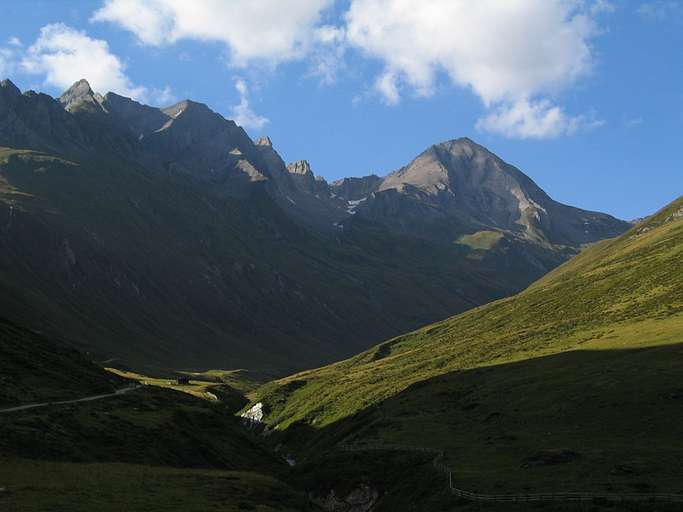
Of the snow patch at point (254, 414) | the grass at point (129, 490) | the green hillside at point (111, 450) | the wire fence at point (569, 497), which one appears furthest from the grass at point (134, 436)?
the snow patch at point (254, 414)

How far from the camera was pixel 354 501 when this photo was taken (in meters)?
76.9

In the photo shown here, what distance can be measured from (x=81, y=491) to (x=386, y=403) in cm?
7848

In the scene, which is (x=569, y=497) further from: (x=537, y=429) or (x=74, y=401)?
(x=74, y=401)

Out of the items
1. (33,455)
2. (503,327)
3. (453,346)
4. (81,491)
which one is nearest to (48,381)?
(33,455)

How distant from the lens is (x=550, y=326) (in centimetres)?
16012

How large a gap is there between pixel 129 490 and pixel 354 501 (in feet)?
103

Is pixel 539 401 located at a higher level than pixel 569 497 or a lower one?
higher

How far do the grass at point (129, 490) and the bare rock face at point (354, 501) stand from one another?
974 centimetres

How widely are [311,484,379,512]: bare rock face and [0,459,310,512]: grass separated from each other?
9.74 metres

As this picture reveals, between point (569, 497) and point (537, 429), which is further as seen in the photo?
point (537, 429)

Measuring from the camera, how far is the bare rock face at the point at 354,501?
246 ft

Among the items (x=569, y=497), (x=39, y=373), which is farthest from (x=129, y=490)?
(x=39, y=373)

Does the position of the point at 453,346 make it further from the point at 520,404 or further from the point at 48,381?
the point at 48,381

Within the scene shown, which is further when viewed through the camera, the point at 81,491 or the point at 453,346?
the point at 453,346
